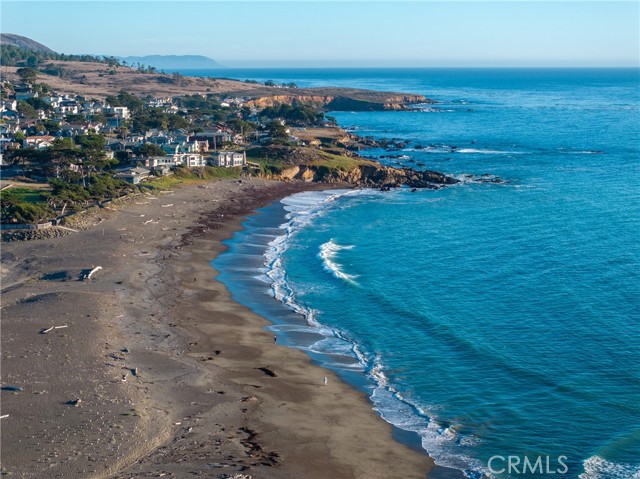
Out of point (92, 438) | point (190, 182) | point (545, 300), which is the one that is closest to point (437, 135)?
point (190, 182)

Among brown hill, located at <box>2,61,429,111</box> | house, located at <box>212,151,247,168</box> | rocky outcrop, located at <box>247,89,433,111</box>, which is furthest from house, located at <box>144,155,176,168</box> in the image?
rocky outcrop, located at <box>247,89,433,111</box>

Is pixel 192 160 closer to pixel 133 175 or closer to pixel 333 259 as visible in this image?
pixel 133 175

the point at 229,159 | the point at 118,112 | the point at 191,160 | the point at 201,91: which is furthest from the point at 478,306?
the point at 201,91

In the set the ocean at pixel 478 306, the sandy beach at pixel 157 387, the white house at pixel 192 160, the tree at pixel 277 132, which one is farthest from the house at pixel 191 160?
the sandy beach at pixel 157 387

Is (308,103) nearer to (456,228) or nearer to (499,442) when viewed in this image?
(456,228)

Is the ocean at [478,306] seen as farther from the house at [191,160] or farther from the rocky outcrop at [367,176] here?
the house at [191,160]

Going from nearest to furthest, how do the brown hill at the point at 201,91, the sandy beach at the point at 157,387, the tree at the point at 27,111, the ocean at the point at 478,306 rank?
1. the sandy beach at the point at 157,387
2. the ocean at the point at 478,306
3. the tree at the point at 27,111
4. the brown hill at the point at 201,91

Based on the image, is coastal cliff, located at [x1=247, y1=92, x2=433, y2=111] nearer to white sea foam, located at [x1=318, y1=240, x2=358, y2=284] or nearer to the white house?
the white house
